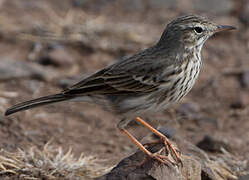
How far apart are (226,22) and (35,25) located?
14.1 feet

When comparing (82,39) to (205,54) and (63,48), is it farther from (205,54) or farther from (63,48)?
(205,54)

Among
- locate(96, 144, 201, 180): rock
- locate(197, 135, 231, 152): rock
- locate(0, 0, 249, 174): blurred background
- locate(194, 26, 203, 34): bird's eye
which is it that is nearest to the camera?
locate(96, 144, 201, 180): rock

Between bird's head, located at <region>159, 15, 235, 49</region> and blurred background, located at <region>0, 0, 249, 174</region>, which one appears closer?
bird's head, located at <region>159, 15, 235, 49</region>

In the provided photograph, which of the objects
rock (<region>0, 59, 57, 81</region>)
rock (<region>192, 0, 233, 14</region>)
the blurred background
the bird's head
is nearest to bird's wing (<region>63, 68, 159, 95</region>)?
the bird's head

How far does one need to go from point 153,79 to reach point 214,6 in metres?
6.43

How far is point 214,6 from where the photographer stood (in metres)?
11.8

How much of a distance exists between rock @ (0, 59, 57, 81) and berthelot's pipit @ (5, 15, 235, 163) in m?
2.91

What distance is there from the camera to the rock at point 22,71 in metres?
8.94

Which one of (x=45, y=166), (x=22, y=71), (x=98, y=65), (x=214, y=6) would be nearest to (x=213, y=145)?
(x=45, y=166)

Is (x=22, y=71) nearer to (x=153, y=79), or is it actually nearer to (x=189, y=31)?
(x=153, y=79)

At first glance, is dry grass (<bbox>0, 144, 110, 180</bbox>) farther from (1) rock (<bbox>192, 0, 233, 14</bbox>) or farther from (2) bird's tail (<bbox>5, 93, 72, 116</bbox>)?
(1) rock (<bbox>192, 0, 233, 14</bbox>)

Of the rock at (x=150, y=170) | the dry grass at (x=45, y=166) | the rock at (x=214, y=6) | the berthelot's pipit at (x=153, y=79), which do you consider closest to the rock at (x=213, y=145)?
the berthelot's pipit at (x=153, y=79)

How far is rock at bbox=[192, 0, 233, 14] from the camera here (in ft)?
38.4

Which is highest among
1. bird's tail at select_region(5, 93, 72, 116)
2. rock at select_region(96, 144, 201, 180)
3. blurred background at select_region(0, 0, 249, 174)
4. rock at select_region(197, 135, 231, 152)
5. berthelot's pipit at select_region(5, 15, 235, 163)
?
blurred background at select_region(0, 0, 249, 174)
